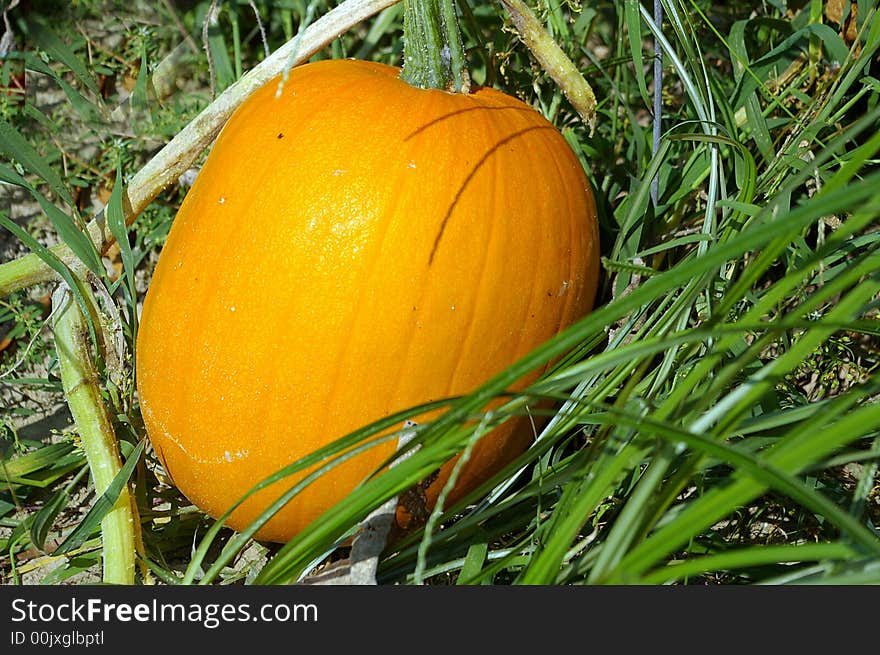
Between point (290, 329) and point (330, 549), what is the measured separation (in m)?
0.33

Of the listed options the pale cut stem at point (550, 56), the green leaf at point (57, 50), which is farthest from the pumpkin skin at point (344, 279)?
the green leaf at point (57, 50)

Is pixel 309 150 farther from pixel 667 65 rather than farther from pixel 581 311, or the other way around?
pixel 667 65

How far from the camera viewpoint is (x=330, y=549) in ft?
4.44

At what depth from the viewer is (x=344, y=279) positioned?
4.35ft

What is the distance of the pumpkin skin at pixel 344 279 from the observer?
4.38ft

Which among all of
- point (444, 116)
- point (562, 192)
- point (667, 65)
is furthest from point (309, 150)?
point (667, 65)

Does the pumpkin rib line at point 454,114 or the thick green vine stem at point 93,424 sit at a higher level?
the pumpkin rib line at point 454,114

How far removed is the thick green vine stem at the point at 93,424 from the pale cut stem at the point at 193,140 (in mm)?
68

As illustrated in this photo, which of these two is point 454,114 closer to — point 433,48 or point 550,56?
point 433,48

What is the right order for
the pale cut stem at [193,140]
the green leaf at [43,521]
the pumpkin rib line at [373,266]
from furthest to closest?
1. the pale cut stem at [193,140]
2. the green leaf at [43,521]
3. the pumpkin rib line at [373,266]

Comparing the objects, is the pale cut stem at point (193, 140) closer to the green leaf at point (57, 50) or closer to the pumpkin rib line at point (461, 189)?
the green leaf at point (57, 50)

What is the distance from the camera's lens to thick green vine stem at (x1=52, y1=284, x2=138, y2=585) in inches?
58.9

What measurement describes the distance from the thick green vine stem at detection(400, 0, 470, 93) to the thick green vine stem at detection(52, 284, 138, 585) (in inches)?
27.7

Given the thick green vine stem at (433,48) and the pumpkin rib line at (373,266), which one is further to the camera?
the thick green vine stem at (433,48)
